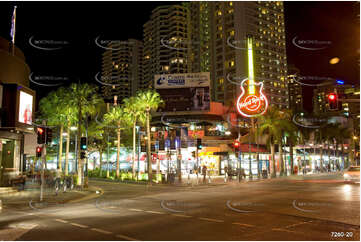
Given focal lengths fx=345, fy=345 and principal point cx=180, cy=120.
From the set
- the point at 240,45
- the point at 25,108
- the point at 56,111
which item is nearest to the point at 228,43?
the point at 240,45

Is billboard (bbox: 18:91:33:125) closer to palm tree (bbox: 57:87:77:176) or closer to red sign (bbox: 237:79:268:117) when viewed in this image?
palm tree (bbox: 57:87:77:176)

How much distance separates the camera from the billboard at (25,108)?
28.1 metres

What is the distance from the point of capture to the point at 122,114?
50.6 metres

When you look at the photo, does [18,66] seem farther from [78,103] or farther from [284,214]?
[284,214]

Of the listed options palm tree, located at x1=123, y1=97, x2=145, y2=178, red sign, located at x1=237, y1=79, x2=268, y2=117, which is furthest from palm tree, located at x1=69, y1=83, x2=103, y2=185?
red sign, located at x1=237, y1=79, x2=268, y2=117

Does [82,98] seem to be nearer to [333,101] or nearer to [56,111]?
[56,111]

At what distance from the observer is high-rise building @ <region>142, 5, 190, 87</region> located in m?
165

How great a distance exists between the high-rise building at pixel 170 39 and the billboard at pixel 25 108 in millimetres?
135148

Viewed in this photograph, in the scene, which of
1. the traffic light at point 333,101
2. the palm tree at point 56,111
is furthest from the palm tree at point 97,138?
the traffic light at point 333,101

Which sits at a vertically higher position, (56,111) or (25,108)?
(56,111)

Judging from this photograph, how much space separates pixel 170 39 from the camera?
167875 mm

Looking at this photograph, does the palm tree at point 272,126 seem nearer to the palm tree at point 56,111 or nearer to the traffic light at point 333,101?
the palm tree at point 56,111

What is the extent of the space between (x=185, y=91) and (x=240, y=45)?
237ft

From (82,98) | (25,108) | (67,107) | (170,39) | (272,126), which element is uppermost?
(170,39)
